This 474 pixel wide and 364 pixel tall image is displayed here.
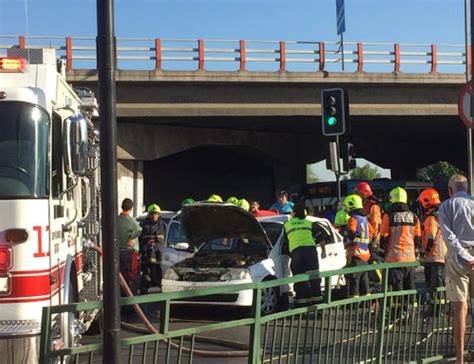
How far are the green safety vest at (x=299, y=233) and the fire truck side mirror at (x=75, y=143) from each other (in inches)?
197

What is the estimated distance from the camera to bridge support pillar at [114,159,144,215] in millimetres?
29188

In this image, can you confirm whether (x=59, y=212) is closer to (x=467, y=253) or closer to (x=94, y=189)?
(x=94, y=189)

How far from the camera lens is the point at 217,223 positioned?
34.8 ft

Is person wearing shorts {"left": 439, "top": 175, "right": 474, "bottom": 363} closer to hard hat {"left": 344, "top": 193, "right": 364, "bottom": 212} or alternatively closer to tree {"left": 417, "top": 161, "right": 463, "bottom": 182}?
hard hat {"left": 344, "top": 193, "right": 364, "bottom": 212}

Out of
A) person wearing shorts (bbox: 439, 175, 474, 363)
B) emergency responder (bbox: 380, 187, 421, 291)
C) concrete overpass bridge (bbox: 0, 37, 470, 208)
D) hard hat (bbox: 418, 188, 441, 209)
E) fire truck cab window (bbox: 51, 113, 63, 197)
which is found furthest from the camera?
concrete overpass bridge (bbox: 0, 37, 470, 208)

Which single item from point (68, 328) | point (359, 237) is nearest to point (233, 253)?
point (359, 237)

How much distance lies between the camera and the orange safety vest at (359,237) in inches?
392

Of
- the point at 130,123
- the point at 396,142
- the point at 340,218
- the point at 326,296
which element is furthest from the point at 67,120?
the point at 396,142

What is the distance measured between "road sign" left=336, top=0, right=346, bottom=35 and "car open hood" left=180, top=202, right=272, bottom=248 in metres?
26.6

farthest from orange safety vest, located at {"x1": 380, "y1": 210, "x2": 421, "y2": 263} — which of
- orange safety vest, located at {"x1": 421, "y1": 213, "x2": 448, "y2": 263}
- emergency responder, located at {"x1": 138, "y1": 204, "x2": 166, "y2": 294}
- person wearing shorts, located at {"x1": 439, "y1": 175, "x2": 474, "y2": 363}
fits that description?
emergency responder, located at {"x1": 138, "y1": 204, "x2": 166, "y2": 294}

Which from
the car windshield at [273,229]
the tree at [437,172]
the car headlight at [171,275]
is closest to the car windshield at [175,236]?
the car windshield at [273,229]

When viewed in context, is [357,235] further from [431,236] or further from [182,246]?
[182,246]

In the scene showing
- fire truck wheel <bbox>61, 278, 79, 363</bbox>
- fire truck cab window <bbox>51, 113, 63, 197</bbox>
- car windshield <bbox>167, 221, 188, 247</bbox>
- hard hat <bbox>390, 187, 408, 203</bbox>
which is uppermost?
fire truck cab window <bbox>51, 113, 63, 197</bbox>

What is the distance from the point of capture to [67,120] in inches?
217
